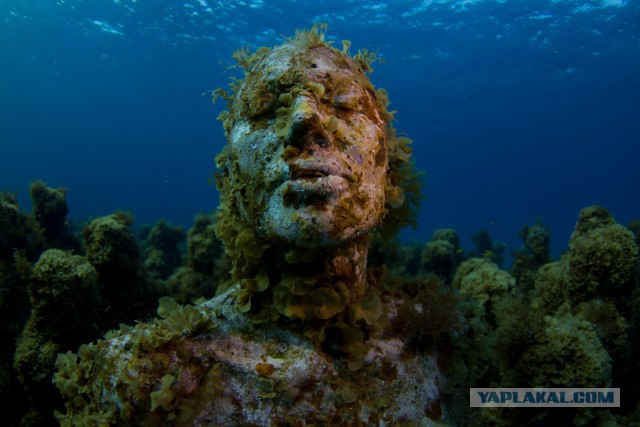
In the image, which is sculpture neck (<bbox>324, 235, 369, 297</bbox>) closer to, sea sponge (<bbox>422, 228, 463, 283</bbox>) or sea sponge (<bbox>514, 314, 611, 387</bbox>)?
sea sponge (<bbox>514, 314, 611, 387</bbox>)

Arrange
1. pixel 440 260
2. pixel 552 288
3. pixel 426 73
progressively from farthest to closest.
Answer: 1. pixel 426 73
2. pixel 440 260
3. pixel 552 288

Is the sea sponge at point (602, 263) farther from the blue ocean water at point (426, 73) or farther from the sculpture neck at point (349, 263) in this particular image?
the sculpture neck at point (349, 263)

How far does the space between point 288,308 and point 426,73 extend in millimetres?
38148

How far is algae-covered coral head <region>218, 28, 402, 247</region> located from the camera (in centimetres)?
233

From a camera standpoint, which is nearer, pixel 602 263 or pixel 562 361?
pixel 562 361

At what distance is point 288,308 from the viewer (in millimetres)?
2664

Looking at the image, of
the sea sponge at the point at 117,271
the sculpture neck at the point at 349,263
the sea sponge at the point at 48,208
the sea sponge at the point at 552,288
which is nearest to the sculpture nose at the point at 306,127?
the sculpture neck at the point at 349,263

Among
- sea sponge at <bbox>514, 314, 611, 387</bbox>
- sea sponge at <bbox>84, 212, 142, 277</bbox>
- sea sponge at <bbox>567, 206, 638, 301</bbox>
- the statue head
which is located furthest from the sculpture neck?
sea sponge at <bbox>84, 212, 142, 277</bbox>

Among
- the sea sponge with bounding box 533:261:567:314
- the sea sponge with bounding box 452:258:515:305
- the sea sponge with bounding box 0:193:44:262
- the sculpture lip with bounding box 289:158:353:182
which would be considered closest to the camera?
the sculpture lip with bounding box 289:158:353:182

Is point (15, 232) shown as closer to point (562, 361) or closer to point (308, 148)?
point (308, 148)

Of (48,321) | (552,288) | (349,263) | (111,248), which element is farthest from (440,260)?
(48,321)

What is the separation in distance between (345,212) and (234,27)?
1363 inches

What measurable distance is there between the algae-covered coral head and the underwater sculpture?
0.01 m

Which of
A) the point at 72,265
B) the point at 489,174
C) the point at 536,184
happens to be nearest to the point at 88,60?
the point at 72,265
